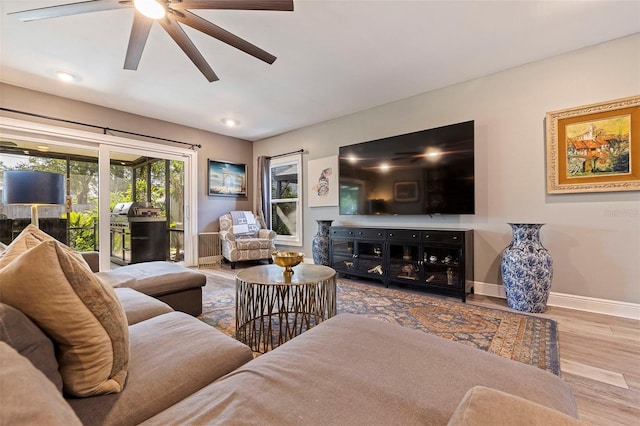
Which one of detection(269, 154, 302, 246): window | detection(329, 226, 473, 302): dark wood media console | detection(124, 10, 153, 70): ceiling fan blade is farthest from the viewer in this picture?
detection(269, 154, 302, 246): window

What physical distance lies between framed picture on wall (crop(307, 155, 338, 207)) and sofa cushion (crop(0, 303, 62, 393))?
13.1 feet

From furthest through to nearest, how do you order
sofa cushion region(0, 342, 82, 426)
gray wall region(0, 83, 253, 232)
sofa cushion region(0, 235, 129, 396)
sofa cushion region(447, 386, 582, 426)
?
gray wall region(0, 83, 253, 232), sofa cushion region(0, 235, 129, 396), sofa cushion region(447, 386, 582, 426), sofa cushion region(0, 342, 82, 426)

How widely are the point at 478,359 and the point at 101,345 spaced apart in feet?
3.81

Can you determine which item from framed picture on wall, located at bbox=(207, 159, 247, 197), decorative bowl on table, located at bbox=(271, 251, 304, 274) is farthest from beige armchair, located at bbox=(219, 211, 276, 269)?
decorative bowl on table, located at bbox=(271, 251, 304, 274)

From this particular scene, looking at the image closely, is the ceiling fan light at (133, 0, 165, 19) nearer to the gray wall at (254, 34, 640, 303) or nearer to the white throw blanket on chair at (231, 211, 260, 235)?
the gray wall at (254, 34, 640, 303)

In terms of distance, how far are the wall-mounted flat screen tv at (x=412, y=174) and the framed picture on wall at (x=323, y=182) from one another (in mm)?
262

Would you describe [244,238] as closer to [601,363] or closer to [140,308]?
[140,308]

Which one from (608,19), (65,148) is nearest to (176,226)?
(65,148)

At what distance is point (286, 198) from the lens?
538 cm

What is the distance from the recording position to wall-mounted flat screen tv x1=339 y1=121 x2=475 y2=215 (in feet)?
10.3

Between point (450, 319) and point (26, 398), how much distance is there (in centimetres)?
263

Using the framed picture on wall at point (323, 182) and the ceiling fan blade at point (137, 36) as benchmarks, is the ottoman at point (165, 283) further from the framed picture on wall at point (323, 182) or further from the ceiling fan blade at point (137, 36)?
the framed picture on wall at point (323, 182)

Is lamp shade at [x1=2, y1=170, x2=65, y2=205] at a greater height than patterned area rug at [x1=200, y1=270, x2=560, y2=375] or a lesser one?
greater

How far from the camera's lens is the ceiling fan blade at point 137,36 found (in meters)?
1.83
